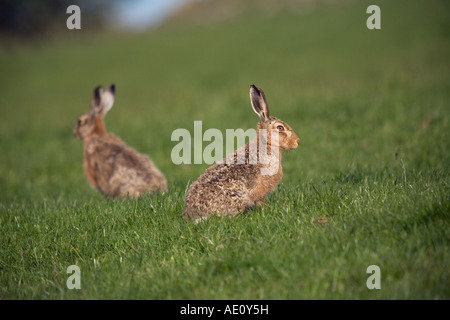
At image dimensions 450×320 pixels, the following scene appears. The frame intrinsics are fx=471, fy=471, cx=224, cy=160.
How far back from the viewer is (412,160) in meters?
9.12

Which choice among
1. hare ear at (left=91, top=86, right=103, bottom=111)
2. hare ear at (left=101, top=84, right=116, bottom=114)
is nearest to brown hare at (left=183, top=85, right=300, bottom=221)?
hare ear at (left=101, top=84, right=116, bottom=114)

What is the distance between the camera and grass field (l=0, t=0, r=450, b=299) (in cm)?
466

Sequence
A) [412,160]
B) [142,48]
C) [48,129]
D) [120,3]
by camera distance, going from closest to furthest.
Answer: [412,160] → [48,129] → [142,48] → [120,3]

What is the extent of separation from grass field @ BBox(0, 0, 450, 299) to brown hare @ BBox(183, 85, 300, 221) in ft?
0.74

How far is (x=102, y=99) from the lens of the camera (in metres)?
10.6

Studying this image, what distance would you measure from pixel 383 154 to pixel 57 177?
8456 mm

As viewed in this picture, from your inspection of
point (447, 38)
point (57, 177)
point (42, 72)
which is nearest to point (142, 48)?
point (42, 72)

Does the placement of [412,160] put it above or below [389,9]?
below

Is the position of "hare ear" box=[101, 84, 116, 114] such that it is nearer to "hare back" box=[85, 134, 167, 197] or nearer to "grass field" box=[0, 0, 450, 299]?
"hare back" box=[85, 134, 167, 197]

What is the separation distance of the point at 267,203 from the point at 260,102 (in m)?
1.41

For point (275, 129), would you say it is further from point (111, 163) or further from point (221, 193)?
point (111, 163)

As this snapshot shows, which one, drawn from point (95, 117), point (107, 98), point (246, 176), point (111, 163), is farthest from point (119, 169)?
point (246, 176)

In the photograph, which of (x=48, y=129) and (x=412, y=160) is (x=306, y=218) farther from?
(x=48, y=129)

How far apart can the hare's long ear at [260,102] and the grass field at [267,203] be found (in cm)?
115
